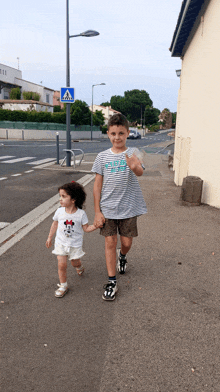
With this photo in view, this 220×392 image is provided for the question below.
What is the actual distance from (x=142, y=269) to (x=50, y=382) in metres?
1.97

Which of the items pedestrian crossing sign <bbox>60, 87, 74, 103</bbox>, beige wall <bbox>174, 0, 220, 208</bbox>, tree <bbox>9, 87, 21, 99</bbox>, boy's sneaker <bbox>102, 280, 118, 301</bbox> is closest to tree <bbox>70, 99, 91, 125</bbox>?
tree <bbox>9, 87, 21, 99</bbox>

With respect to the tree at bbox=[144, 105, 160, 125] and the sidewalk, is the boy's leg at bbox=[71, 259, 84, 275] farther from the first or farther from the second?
the tree at bbox=[144, 105, 160, 125]

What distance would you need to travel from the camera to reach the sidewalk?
219cm

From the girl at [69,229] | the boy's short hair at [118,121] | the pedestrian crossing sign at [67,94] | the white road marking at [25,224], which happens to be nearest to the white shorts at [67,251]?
the girl at [69,229]

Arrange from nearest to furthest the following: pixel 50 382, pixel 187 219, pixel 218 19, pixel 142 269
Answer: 1. pixel 50 382
2. pixel 142 269
3. pixel 187 219
4. pixel 218 19

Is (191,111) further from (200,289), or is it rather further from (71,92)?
(200,289)

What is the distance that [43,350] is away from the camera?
8.04 ft

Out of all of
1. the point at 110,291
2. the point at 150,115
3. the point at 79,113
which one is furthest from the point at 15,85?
the point at 110,291

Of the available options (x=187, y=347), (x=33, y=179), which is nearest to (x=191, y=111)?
(x=33, y=179)

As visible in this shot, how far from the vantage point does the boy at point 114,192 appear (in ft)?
10.2

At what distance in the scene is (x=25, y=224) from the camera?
18.6 feet

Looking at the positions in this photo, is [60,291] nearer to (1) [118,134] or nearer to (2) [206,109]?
(1) [118,134]

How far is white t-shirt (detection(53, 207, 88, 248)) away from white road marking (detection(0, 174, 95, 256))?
1451mm

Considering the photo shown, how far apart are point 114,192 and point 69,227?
550 mm
